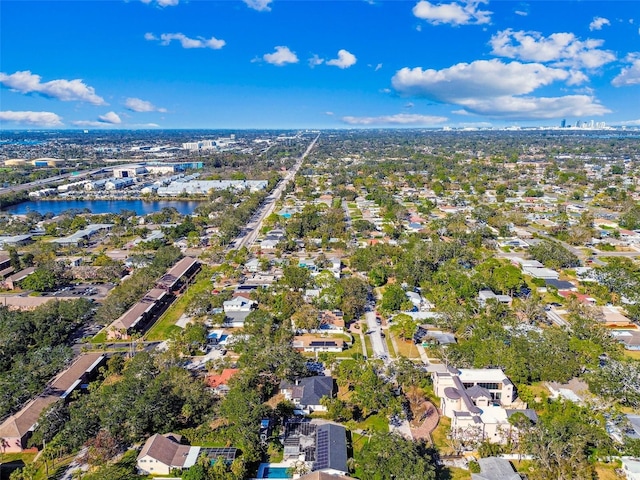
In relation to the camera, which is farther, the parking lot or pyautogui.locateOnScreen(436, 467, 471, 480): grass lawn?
the parking lot

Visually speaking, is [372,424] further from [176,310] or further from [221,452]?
[176,310]

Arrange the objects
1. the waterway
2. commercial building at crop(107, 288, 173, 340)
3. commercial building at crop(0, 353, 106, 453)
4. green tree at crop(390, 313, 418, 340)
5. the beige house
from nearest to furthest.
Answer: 1. the beige house
2. commercial building at crop(0, 353, 106, 453)
3. green tree at crop(390, 313, 418, 340)
4. commercial building at crop(107, 288, 173, 340)
5. the waterway

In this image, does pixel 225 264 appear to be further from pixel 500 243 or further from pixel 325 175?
pixel 325 175

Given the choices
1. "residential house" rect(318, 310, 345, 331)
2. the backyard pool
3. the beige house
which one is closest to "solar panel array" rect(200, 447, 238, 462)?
the beige house

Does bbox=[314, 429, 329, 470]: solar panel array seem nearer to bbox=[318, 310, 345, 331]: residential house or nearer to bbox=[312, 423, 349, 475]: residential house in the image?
bbox=[312, 423, 349, 475]: residential house

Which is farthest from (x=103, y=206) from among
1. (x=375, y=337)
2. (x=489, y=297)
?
(x=489, y=297)

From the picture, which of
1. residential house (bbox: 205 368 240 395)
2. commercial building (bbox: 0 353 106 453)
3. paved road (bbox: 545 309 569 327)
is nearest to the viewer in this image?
commercial building (bbox: 0 353 106 453)

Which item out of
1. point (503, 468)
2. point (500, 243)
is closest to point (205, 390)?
point (503, 468)
